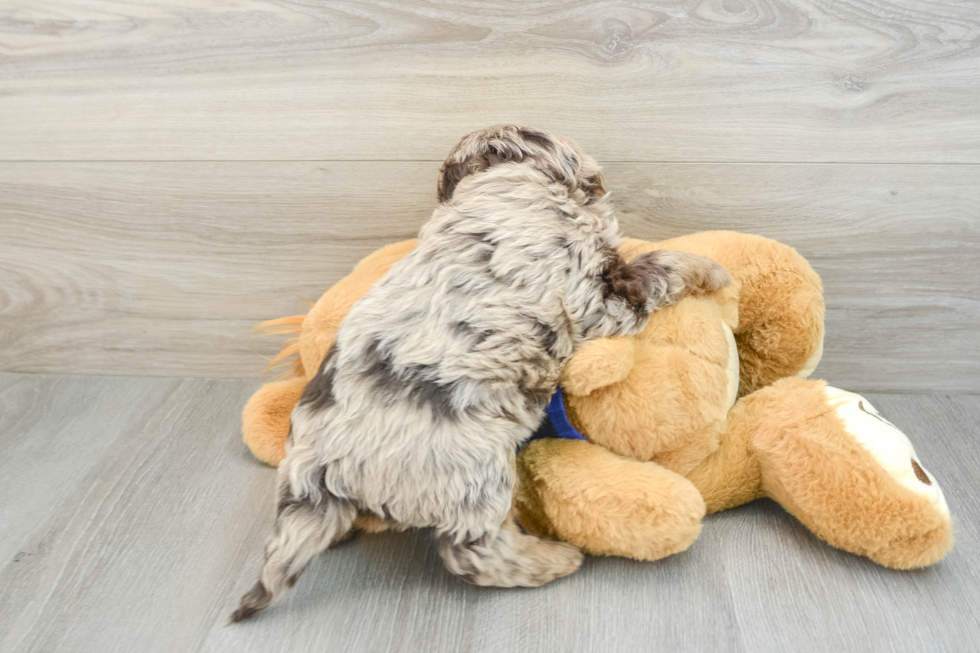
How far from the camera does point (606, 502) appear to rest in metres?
0.79

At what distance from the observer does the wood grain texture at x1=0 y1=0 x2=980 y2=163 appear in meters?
0.96

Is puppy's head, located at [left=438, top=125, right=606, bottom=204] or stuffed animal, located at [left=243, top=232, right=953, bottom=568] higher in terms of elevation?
puppy's head, located at [left=438, top=125, right=606, bottom=204]

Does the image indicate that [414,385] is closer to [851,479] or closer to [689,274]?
[689,274]

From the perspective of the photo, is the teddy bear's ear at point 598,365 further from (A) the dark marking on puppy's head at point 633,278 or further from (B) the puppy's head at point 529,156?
(B) the puppy's head at point 529,156

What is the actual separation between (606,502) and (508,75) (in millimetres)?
588

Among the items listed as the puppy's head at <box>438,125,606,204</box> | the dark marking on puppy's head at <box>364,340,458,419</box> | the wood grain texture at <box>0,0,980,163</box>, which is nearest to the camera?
the dark marking on puppy's head at <box>364,340,458,419</box>

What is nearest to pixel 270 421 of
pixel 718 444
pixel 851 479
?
pixel 718 444

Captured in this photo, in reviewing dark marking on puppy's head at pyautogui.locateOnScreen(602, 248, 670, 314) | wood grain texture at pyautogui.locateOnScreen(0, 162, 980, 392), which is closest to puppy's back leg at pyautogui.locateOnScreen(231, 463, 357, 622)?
dark marking on puppy's head at pyautogui.locateOnScreen(602, 248, 670, 314)

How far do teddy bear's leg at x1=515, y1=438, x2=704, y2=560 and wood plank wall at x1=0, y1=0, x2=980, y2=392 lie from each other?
407 millimetres

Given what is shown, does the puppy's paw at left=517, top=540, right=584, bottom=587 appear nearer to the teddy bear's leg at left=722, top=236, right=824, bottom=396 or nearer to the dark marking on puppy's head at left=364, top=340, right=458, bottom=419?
the dark marking on puppy's head at left=364, top=340, right=458, bottom=419

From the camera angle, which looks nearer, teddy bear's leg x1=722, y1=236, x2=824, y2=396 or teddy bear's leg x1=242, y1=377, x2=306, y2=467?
teddy bear's leg x1=722, y1=236, x2=824, y2=396

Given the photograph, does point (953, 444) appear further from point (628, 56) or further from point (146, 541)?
point (146, 541)

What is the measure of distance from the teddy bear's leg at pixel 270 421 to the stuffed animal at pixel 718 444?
309mm

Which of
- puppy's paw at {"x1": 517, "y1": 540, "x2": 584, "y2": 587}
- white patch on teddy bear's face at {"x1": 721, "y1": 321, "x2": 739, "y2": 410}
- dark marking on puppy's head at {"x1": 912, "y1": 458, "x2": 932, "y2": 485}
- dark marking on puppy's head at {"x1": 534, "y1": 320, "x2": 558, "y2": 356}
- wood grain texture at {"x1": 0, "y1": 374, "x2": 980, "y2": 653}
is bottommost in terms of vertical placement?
wood grain texture at {"x1": 0, "y1": 374, "x2": 980, "y2": 653}
